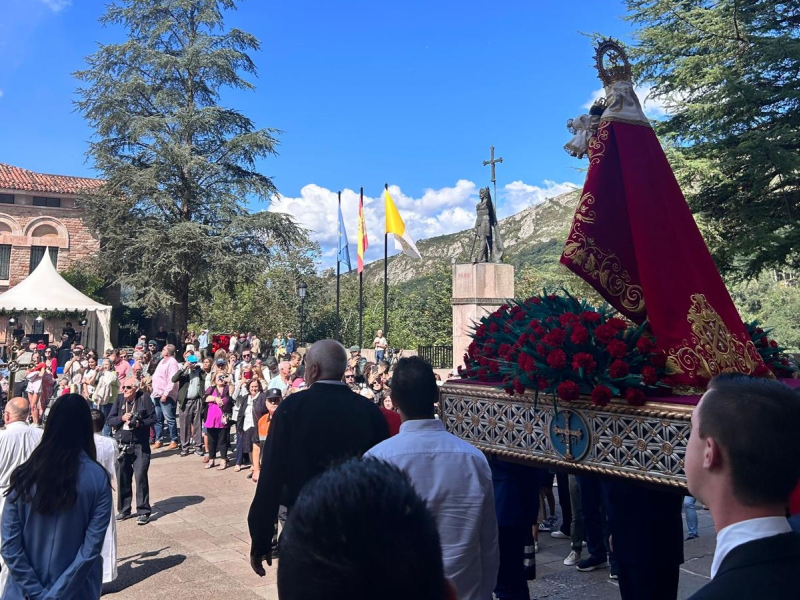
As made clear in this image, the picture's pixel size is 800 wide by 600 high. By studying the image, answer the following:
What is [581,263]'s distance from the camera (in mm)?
3627

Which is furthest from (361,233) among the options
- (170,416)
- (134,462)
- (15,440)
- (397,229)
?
(15,440)

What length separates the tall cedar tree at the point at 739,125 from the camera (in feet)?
45.0

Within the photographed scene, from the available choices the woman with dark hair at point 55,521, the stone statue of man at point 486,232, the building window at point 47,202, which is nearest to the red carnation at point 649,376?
the woman with dark hair at point 55,521

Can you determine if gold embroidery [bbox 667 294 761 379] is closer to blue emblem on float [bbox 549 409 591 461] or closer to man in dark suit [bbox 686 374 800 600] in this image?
blue emblem on float [bbox 549 409 591 461]

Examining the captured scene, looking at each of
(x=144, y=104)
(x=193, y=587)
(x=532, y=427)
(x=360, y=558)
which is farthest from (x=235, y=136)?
(x=360, y=558)

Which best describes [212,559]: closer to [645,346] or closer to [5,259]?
[645,346]

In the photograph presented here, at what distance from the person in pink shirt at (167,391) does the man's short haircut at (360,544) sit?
1203 centimetres

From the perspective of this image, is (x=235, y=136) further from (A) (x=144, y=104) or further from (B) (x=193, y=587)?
(B) (x=193, y=587)

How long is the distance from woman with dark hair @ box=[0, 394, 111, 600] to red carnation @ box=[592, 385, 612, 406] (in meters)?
2.66

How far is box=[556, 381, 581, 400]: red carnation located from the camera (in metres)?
3.20

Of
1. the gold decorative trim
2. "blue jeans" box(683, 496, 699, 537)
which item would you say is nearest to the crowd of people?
Answer: the gold decorative trim

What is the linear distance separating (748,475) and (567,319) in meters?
2.07

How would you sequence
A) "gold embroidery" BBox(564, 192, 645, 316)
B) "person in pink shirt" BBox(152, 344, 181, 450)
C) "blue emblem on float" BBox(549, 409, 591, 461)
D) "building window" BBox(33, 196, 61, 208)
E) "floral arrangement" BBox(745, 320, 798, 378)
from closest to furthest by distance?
1. "blue emblem on float" BBox(549, 409, 591, 461)
2. "gold embroidery" BBox(564, 192, 645, 316)
3. "floral arrangement" BBox(745, 320, 798, 378)
4. "person in pink shirt" BBox(152, 344, 181, 450)
5. "building window" BBox(33, 196, 61, 208)

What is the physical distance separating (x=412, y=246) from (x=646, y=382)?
16722mm
